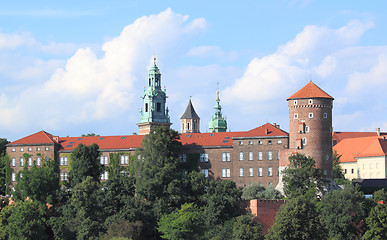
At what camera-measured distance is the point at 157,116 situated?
→ 122812 millimetres

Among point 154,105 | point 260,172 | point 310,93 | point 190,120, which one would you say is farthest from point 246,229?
point 190,120

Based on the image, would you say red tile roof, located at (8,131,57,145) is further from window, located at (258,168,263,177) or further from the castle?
window, located at (258,168,263,177)

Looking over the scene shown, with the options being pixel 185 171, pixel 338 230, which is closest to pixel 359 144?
pixel 185 171

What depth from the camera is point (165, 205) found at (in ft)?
302

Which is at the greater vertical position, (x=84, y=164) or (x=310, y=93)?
(x=310, y=93)

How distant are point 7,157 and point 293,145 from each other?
33.7m

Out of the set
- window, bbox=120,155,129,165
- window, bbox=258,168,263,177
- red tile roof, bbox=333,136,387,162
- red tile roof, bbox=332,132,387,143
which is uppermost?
red tile roof, bbox=332,132,387,143

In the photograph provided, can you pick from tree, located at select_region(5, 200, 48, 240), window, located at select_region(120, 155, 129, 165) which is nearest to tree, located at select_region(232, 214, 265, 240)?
tree, located at select_region(5, 200, 48, 240)

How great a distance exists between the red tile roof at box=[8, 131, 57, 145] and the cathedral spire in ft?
197

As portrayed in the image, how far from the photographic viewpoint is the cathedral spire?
167 meters

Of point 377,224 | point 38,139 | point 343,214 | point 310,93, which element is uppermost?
point 310,93

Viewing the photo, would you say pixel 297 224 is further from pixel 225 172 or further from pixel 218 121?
pixel 218 121

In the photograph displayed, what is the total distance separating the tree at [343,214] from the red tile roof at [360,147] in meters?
35.6

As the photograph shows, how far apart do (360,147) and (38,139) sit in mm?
44687
